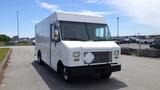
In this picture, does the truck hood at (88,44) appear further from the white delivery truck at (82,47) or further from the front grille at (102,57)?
the front grille at (102,57)

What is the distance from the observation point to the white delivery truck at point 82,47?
357 inches

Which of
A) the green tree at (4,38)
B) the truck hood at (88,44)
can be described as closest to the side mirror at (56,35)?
the truck hood at (88,44)

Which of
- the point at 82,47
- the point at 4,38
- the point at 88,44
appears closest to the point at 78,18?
the point at 88,44

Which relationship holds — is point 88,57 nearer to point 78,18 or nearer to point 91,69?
point 91,69

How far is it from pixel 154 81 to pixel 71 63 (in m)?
3.35

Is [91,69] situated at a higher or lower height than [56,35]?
lower

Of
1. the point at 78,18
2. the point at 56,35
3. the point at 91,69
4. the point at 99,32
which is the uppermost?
the point at 78,18

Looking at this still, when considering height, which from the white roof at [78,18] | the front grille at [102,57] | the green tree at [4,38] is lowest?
the front grille at [102,57]

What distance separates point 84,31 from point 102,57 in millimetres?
1458

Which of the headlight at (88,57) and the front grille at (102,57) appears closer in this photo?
the headlight at (88,57)

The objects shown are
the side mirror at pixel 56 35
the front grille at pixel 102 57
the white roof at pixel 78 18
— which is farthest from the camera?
the white roof at pixel 78 18

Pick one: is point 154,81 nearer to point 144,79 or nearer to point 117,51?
point 144,79

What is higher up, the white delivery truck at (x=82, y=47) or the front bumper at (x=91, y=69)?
the white delivery truck at (x=82, y=47)

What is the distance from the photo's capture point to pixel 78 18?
1052cm
